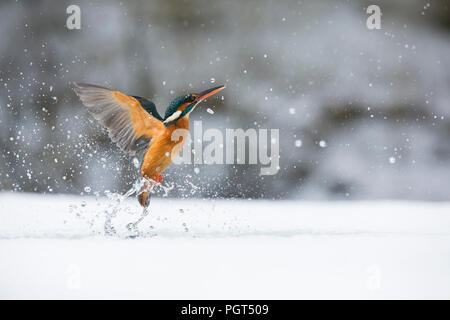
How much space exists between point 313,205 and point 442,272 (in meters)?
0.85

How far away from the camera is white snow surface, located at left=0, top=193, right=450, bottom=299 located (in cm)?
84

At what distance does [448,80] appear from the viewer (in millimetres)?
1818

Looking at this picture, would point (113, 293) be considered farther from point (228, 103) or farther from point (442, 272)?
point (228, 103)

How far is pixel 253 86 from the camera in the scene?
1732mm

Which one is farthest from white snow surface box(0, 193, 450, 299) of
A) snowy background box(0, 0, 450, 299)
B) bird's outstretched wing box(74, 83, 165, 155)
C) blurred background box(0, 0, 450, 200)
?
bird's outstretched wing box(74, 83, 165, 155)

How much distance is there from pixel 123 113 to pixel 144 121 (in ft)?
0.18

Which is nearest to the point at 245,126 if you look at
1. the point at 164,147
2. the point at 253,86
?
the point at 253,86

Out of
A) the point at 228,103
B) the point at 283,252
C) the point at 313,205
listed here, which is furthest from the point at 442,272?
the point at 228,103

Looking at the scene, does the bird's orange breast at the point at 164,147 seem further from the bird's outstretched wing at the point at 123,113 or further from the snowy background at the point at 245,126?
the snowy background at the point at 245,126

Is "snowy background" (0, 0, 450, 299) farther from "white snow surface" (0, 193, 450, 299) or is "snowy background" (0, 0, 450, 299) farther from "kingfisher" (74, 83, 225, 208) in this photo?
"kingfisher" (74, 83, 225, 208)

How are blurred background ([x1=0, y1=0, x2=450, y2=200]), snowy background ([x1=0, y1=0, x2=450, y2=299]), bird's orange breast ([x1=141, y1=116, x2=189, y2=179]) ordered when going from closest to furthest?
bird's orange breast ([x1=141, y1=116, x2=189, y2=179]) < snowy background ([x1=0, y1=0, x2=450, y2=299]) < blurred background ([x1=0, y1=0, x2=450, y2=200])

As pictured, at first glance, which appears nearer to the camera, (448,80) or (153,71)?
(153,71)

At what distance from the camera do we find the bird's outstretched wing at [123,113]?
3.55 ft

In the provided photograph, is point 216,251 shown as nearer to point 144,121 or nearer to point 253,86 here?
point 144,121
